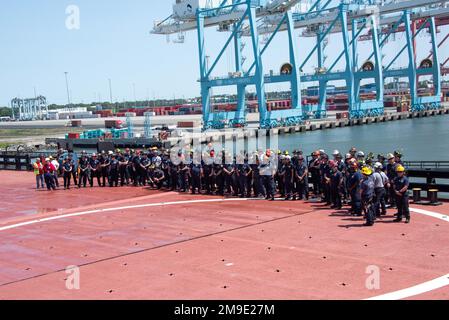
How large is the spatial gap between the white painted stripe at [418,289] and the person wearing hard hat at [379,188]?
4.69 metres

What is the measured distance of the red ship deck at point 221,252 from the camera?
9023 mm

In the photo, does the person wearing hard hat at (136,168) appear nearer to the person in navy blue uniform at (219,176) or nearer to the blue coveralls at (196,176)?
the blue coveralls at (196,176)

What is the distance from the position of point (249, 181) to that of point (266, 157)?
1251 millimetres

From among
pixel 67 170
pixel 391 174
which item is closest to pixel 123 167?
pixel 67 170

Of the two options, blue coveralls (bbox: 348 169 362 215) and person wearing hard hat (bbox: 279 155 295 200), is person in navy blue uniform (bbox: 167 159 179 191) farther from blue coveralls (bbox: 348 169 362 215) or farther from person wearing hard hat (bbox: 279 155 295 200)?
blue coveralls (bbox: 348 169 362 215)

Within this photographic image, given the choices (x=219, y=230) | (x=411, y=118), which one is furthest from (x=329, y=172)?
(x=411, y=118)

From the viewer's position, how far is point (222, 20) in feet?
205

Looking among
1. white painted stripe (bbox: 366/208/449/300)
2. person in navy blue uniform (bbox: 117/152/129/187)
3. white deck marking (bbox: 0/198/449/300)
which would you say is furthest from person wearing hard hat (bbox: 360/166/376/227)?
person in navy blue uniform (bbox: 117/152/129/187)

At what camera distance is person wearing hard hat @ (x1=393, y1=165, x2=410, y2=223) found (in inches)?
514

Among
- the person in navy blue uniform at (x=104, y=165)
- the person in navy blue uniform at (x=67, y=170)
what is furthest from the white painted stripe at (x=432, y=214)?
the person in navy blue uniform at (x=67, y=170)

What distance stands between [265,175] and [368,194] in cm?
483

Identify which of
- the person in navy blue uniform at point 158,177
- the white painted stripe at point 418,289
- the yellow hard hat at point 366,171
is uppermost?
the yellow hard hat at point 366,171

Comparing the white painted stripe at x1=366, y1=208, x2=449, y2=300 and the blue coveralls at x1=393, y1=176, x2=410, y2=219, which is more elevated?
the blue coveralls at x1=393, y1=176, x2=410, y2=219
